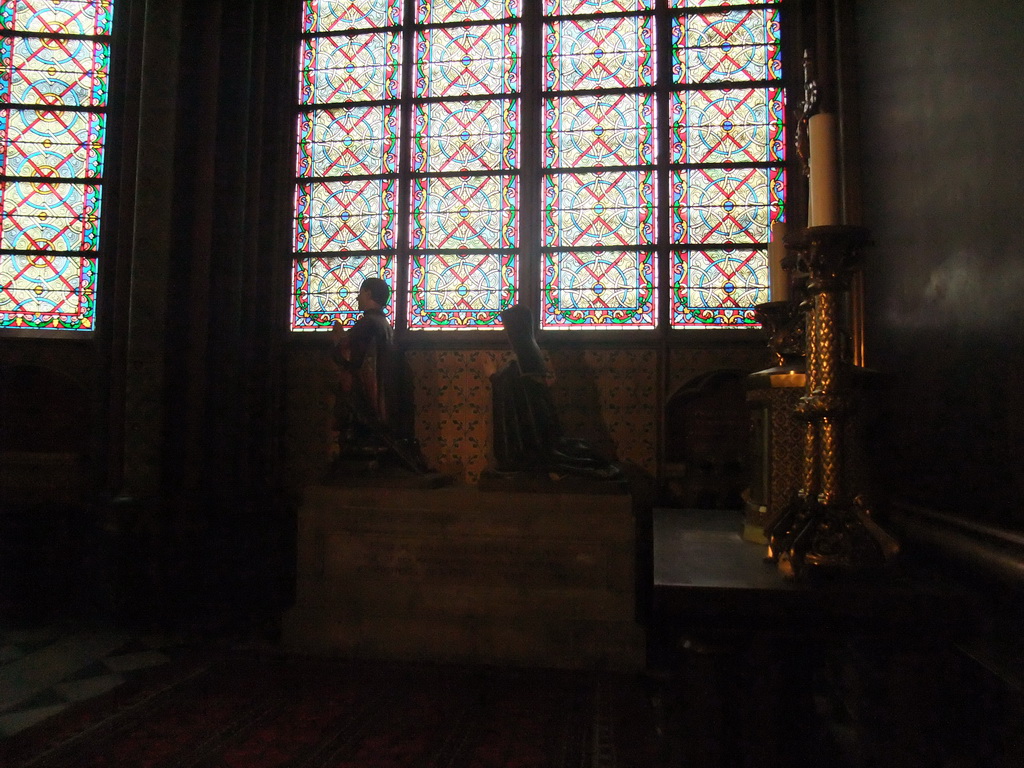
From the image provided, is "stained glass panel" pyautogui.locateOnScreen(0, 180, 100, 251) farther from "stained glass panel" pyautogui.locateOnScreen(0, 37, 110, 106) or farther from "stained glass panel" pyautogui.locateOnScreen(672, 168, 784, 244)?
"stained glass panel" pyautogui.locateOnScreen(672, 168, 784, 244)

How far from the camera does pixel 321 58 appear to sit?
5.77 m

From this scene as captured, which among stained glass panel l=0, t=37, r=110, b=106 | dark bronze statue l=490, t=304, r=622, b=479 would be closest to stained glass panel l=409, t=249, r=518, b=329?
dark bronze statue l=490, t=304, r=622, b=479

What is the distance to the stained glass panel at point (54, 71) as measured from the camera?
559cm

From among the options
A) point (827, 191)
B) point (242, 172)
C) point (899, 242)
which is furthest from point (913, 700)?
point (242, 172)

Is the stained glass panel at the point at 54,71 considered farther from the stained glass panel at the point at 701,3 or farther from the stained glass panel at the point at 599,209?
the stained glass panel at the point at 701,3

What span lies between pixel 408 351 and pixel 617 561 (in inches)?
94.1

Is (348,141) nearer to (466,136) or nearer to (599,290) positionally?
(466,136)

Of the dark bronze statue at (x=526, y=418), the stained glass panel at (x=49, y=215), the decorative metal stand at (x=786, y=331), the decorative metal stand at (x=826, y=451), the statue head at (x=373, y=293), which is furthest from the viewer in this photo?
the stained glass panel at (x=49, y=215)

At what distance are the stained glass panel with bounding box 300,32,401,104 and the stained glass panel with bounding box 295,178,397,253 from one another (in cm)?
78

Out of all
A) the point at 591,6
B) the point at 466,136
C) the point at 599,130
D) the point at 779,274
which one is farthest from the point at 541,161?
the point at 779,274

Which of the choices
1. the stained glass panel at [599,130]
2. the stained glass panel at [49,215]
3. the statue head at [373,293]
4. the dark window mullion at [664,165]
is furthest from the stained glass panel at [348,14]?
the statue head at [373,293]

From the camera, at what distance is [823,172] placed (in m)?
1.40

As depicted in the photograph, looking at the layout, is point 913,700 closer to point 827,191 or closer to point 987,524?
point 987,524

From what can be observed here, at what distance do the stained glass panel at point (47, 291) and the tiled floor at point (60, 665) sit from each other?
95.2 inches
